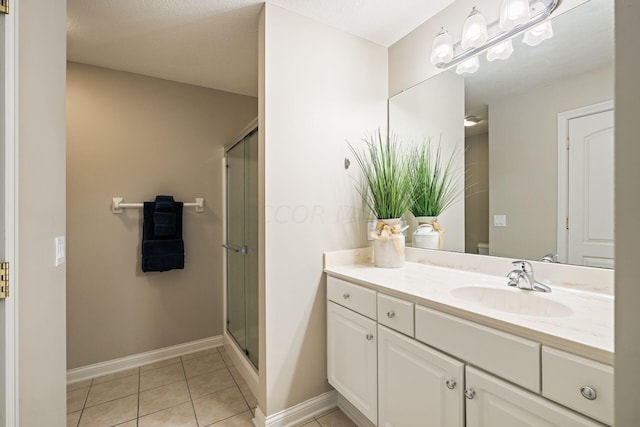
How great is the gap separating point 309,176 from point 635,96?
4.69 ft

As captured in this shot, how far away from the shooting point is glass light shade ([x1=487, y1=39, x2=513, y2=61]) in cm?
142

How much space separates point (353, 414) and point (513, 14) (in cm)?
221

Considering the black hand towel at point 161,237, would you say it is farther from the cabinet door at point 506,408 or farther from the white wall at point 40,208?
the cabinet door at point 506,408

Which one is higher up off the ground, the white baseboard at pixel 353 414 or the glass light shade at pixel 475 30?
the glass light shade at pixel 475 30

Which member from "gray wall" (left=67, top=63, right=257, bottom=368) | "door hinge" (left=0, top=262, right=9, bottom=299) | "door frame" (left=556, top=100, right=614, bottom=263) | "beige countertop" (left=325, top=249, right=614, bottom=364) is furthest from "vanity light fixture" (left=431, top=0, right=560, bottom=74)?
"door hinge" (left=0, top=262, right=9, bottom=299)

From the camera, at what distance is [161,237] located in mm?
2318

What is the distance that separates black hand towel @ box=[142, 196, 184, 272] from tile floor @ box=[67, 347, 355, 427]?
80cm

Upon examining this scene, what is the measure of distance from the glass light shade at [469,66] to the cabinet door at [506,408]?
4.86 ft

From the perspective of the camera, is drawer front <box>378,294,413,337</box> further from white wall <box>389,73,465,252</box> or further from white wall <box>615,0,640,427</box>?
white wall <box>615,0,640,427</box>

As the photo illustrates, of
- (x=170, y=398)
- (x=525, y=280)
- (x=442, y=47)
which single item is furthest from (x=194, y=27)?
(x=170, y=398)

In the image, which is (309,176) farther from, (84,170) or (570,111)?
(84,170)

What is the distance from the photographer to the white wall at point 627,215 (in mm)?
383

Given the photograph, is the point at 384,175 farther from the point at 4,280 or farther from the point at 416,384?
the point at 4,280

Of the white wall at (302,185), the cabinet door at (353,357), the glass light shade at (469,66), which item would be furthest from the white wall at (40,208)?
the glass light shade at (469,66)
